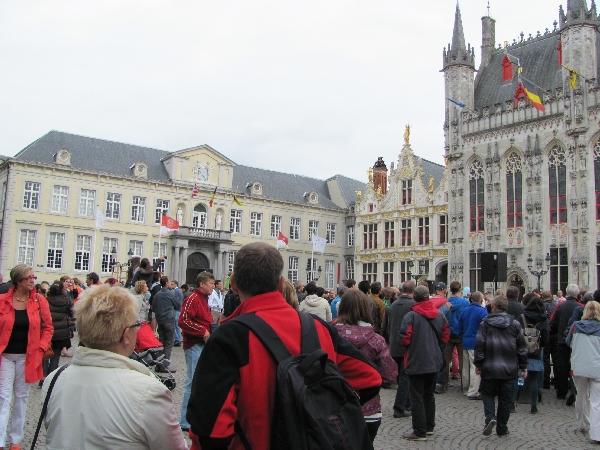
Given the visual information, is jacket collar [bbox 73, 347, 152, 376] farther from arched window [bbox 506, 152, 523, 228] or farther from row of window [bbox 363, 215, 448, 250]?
row of window [bbox 363, 215, 448, 250]

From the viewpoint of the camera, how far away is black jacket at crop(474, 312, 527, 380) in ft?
25.4

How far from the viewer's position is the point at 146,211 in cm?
4459

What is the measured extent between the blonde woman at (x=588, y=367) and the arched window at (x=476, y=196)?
90.3ft

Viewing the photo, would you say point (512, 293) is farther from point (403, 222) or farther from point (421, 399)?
point (403, 222)

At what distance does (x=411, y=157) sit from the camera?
43750mm

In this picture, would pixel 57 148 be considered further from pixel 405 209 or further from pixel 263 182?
pixel 405 209

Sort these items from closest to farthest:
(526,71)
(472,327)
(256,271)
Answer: (256,271) < (472,327) < (526,71)

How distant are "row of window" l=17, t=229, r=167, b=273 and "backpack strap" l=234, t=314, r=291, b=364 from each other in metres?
39.6

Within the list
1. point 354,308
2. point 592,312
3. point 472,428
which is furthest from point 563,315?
point 354,308

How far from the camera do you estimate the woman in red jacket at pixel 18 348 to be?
616 cm

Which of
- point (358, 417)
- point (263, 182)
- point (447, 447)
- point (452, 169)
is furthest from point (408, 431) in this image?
point (263, 182)

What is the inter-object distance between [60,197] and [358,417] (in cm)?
4206

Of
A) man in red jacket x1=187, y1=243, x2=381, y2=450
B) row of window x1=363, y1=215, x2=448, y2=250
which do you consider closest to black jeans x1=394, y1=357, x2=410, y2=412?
man in red jacket x1=187, y1=243, x2=381, y2=450

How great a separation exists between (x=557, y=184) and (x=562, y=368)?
2309 centimetres
